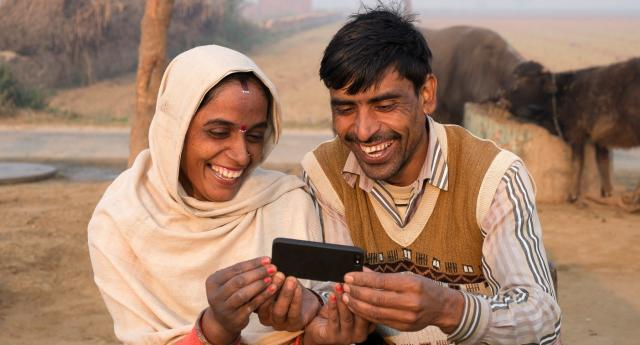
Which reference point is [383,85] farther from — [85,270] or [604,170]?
[604,170]

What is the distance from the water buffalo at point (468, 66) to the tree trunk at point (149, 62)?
166 inches

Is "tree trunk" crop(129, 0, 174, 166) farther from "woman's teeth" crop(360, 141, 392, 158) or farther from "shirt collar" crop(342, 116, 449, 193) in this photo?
"woman's teeth" crop(360, 141, 392, 158)

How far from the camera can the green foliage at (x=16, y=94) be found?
17.4 metres

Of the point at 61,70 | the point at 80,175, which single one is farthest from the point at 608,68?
the point at 61,70

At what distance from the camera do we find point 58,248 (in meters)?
7.44

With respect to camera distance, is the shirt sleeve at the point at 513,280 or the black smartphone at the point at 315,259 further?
the shirt sleeve at the point at 513,280

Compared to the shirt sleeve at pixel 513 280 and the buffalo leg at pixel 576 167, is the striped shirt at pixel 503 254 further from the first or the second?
the buffalo leg at pixel 576 167

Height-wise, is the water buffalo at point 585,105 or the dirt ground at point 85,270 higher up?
the water buffalo at point 585,105

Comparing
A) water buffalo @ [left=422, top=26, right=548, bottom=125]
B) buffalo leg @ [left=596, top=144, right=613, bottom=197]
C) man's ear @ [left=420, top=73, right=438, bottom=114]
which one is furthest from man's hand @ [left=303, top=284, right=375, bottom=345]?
water buffalo @ [left=422, top=26, right=548, bottom=125]

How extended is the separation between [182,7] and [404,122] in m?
21.1

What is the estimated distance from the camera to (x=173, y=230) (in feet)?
11.2

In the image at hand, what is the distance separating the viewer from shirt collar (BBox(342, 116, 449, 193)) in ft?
11.2

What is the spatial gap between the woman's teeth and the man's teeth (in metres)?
0.45

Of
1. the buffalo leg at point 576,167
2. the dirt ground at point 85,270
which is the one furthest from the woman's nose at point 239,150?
the buffalo leg at point 576,167
